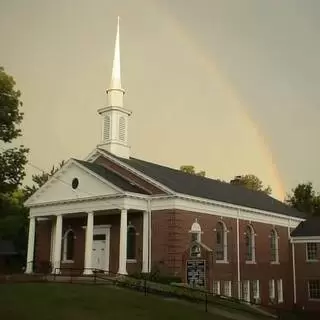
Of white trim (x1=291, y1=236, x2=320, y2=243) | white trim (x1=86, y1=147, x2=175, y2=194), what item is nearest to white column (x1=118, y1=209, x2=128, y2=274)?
white trim (x1=86, y1=147, x2=175, y2=194)

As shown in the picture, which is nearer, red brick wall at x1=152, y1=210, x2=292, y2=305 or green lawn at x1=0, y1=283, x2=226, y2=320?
green lawn at x1=0, y1=283, x2=226, y2=320

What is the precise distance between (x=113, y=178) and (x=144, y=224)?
3872 millimetres

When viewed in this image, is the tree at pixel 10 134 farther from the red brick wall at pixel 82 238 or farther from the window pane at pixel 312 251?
the window pane at pixel 312 251

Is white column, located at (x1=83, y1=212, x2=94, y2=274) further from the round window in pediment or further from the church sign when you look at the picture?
the church sign

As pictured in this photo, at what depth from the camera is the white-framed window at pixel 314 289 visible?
46844 millimetres

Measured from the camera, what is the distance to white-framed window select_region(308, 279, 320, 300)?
46844 mm

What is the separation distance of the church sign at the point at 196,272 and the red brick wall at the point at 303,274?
1966 cm

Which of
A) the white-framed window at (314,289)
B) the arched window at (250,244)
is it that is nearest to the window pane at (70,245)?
the arched window at (250,244)

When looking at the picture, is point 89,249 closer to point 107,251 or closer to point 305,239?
point 107,251

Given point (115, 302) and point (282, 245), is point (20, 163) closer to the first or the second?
point (115, 302)

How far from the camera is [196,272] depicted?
30.6 meters

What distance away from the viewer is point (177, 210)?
3534 cm

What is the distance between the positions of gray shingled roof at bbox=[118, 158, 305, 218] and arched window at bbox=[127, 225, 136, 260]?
402 cm

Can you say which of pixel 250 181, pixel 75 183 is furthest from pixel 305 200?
pixel 75 183
